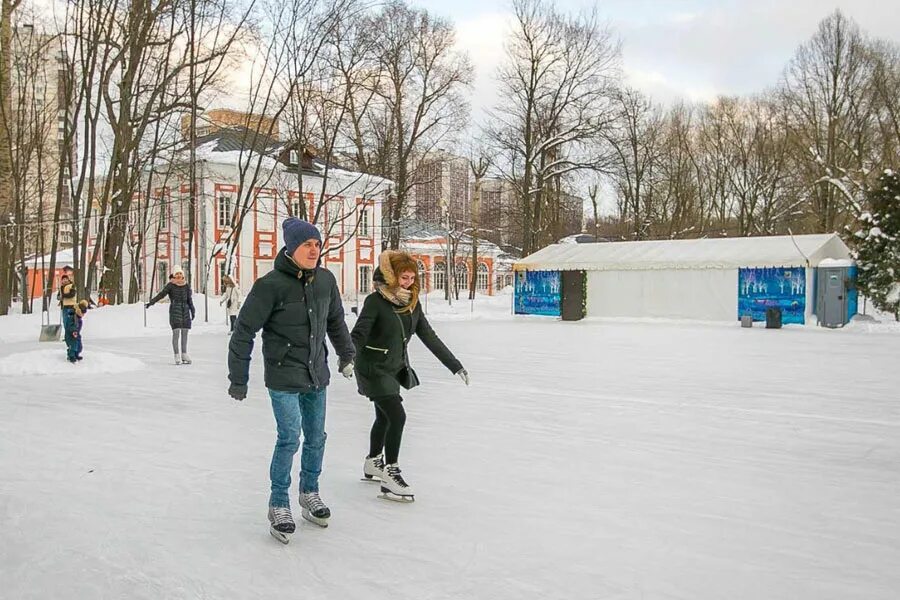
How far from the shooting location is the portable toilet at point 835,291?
80.2ft

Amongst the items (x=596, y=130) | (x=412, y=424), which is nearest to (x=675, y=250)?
(x=596, y=130)

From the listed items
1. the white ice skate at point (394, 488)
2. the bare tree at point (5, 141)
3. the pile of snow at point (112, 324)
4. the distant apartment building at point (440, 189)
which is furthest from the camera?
the distant apartment building at point (440, 189)

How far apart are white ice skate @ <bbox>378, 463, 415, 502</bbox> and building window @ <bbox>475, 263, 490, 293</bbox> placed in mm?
56807

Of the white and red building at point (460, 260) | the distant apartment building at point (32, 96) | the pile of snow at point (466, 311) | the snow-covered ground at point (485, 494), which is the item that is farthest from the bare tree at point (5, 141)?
the white and red building at point (460, 260)

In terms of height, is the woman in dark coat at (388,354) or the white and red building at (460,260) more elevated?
the white and red building at (460,260)

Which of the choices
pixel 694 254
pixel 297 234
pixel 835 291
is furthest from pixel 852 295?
pixel 297 234

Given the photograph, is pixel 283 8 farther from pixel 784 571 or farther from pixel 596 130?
pixel 784 571

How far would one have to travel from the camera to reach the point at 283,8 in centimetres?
3058

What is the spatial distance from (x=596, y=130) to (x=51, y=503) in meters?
35.5

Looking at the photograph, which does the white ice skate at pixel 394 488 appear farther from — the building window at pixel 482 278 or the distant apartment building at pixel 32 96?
the building window at pixel 482 278

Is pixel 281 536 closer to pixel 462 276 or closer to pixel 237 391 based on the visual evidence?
pixel 237 391

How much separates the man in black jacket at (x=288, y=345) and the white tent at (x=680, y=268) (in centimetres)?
2396

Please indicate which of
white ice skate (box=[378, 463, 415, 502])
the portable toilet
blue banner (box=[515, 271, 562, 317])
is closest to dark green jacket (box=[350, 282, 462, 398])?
white ice skate (box=[378, 463, 415, 502])

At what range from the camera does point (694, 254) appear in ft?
92.4
